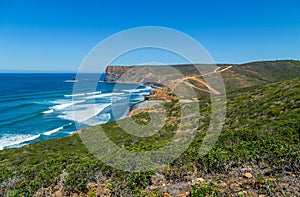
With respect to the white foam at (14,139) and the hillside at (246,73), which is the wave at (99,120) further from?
the hillside at (246,73)

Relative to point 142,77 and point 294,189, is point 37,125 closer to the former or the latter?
point 294,189

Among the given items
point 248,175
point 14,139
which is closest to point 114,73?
point 14,139

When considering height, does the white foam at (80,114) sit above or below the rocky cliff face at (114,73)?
below

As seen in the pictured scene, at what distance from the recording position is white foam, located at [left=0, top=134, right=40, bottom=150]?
82.3 ft

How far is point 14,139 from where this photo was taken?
26.8m

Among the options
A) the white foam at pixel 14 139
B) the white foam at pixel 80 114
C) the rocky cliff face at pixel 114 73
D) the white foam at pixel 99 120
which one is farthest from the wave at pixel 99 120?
the rocky cliff face at pixel 114 73

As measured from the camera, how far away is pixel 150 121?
26344 millimetres

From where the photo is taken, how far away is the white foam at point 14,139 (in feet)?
82.3

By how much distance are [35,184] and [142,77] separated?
115 metres

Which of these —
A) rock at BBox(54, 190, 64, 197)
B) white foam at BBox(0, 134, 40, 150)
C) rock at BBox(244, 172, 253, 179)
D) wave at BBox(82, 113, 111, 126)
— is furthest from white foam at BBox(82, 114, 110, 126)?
rock at BBox(244, 172, 253, 179)

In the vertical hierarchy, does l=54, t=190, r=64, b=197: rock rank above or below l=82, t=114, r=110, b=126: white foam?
above

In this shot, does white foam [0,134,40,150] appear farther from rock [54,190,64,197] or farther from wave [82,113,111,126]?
rock [54,190,64,197]

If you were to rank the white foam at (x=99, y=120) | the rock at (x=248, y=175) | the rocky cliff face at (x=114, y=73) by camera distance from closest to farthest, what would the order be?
the rock at (x=248, y=175)
the white foam at (x=99, y=120)
the rocky cliff face at (x=114, y=73)

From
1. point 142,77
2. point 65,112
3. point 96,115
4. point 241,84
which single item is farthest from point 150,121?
point 142,77
